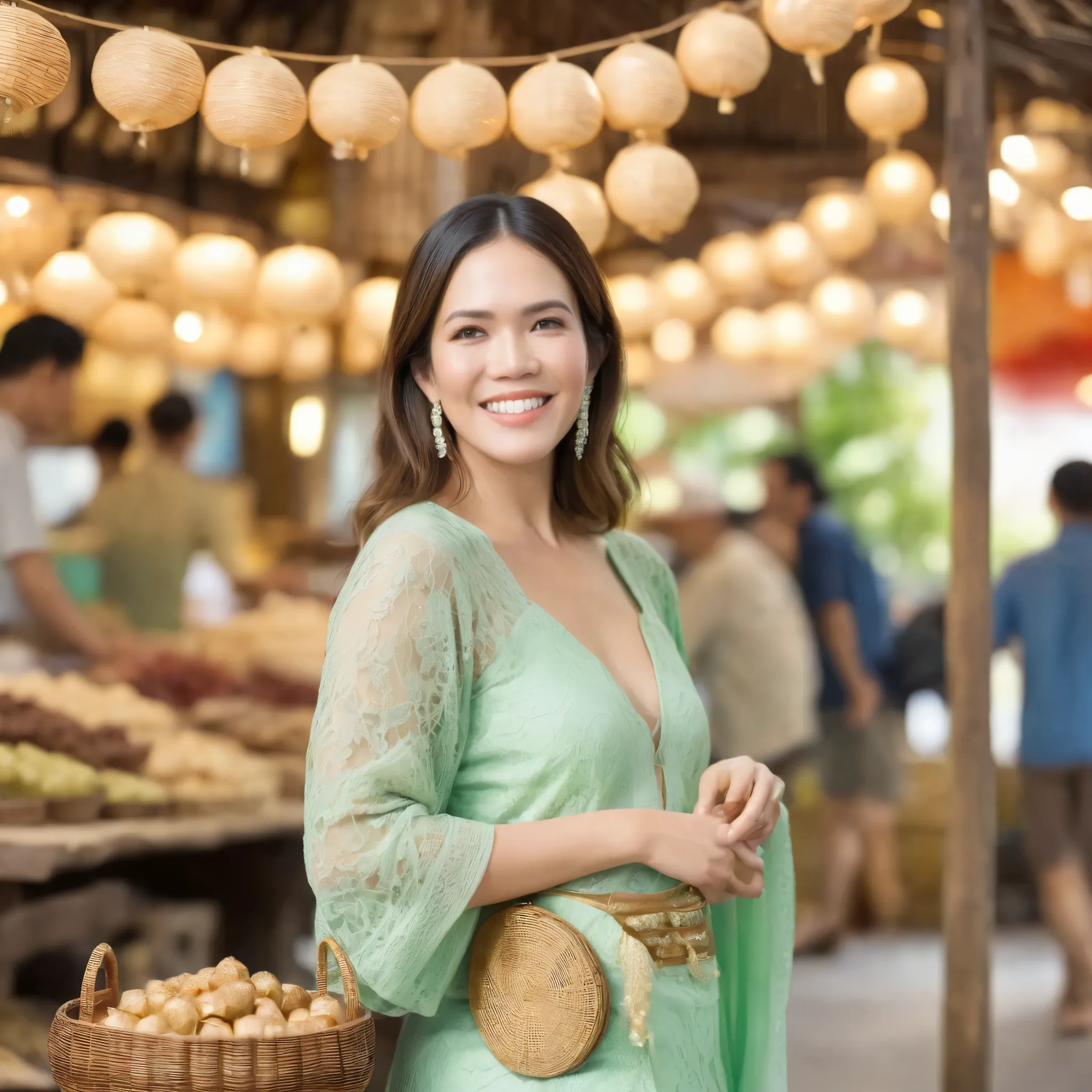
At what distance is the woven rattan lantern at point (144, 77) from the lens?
204 cm

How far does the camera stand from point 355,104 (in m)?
2.22

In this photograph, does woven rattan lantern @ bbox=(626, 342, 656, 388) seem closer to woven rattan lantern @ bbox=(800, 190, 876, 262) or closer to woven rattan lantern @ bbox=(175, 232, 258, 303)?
woven rattan lantern @ bbox=(800, 190, 876, 262)

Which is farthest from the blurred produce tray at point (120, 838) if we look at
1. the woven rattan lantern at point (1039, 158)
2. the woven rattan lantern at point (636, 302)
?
the woven rattan lantern at point (1039, 158)

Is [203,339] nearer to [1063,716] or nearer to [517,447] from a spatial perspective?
[517,447]

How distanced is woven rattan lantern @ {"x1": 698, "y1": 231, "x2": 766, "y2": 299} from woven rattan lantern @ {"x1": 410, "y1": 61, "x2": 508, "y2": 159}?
6.18 feet

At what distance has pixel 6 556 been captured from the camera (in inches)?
117

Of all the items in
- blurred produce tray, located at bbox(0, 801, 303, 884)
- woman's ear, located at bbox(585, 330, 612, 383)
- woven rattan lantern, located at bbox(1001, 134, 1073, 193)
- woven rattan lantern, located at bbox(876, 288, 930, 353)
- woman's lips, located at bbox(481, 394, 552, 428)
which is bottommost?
blurred produce tray, located at bbox(0, 801, 303, 884)

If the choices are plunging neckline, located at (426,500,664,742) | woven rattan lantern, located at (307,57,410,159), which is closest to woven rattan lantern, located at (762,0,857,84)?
woven rattan lantern, located at (307,57,410,159)

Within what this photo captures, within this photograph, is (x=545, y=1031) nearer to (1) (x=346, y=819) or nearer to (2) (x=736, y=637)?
(1) (x=346, y=819)

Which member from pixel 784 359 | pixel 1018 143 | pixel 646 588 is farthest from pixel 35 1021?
pixel 1018 143

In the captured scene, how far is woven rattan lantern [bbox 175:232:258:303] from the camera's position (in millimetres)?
3098

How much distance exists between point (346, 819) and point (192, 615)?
2.36 metres

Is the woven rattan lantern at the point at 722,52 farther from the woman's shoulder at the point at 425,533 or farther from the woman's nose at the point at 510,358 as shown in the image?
the woman's shoulder at the point at 425,533

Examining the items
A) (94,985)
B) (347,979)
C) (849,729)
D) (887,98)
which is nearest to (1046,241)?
(887,98)
